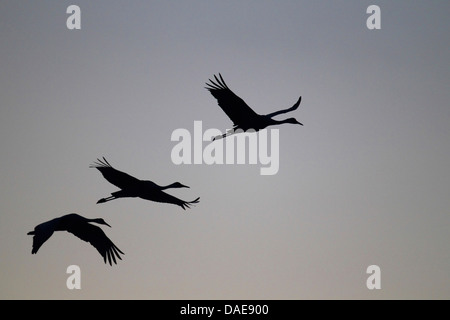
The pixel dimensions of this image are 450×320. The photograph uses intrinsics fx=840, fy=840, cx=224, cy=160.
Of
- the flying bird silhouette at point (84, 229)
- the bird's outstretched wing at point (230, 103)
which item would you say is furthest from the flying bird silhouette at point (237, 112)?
the flying bird silhouette at point (84, 229)

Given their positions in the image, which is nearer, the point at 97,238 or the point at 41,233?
the point at 41,233

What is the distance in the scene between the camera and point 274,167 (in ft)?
60.0

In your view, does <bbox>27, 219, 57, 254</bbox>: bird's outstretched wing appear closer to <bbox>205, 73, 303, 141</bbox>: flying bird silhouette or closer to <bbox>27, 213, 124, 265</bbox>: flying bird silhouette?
<bbox>27, 213, 124, 265</bbox>: flying bird silhouette

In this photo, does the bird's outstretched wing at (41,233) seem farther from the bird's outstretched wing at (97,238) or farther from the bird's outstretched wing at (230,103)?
the bird's outstretched wing at (230,103)

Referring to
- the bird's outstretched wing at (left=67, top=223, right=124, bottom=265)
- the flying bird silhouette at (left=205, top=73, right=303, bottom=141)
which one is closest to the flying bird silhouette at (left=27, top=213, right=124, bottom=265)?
the bird's outstretched wing at (left=67, top=223, right=124, bottom=265)

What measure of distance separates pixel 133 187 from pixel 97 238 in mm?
1530

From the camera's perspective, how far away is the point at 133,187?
14180 millimetres

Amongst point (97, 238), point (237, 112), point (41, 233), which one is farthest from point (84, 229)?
point (237, 112)

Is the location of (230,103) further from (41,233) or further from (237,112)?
(41,233)

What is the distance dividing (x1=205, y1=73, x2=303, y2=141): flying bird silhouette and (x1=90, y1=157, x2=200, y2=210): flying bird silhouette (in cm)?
128

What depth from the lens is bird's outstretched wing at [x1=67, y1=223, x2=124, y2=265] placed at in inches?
585
